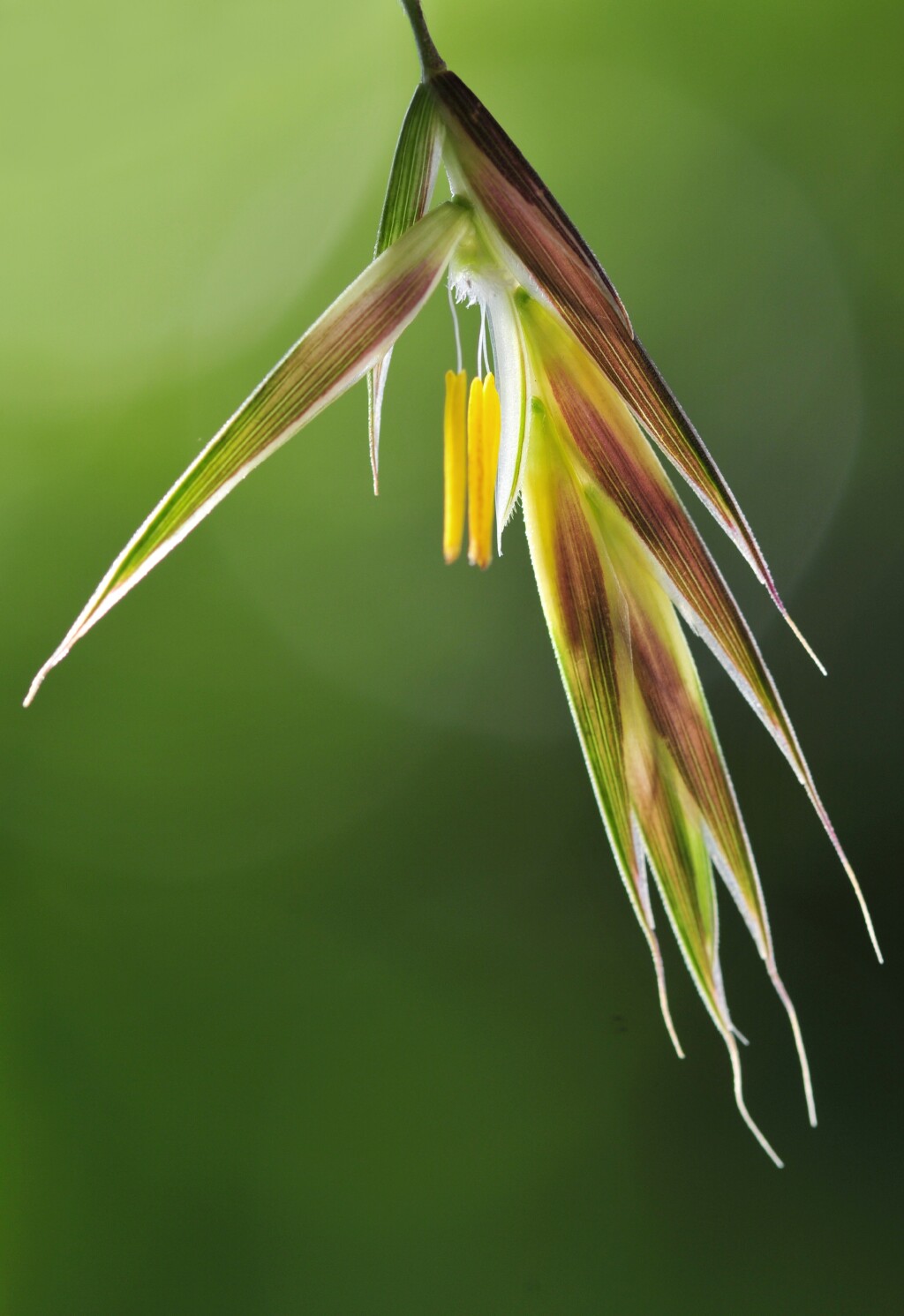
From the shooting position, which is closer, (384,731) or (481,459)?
(481,459)

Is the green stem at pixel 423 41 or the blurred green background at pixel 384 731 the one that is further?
the blurred green background at pixel 384 731

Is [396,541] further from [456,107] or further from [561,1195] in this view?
[456,107]

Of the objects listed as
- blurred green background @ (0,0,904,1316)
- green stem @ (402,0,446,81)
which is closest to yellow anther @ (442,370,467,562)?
green stem @ (402,0,446,81)

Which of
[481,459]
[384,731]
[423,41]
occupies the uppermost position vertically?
[384,731]

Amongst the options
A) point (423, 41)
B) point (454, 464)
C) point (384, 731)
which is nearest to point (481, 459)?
point (454, 464)

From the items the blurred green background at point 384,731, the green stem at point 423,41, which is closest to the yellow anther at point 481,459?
the green stem at point 423,41

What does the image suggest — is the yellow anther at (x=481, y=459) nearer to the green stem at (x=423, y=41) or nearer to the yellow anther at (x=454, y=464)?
the yellow anther at (x=454, y=464)

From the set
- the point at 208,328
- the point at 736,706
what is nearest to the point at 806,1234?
the point at 736,706

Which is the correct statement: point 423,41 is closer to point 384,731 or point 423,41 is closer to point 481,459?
point 481,459
